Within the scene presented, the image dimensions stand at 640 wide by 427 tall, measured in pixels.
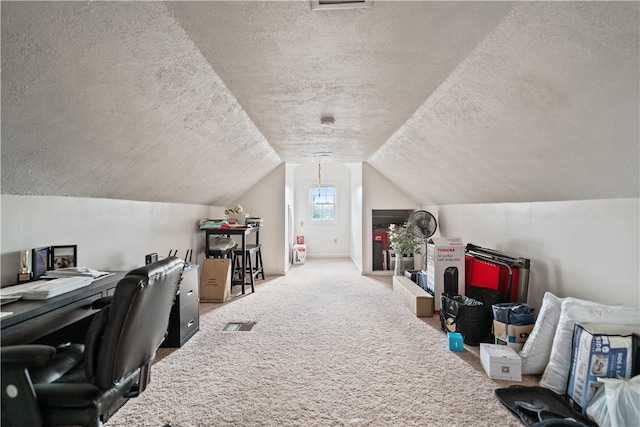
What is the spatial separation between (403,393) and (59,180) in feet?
8.98

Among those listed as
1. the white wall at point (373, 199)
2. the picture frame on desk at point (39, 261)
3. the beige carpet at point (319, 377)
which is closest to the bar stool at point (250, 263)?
the beige carpet at point (319, 377)

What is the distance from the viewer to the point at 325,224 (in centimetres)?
783

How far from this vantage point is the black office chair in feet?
3.21

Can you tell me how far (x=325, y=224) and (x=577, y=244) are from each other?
19.4 feet

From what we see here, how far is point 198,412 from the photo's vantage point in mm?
1715

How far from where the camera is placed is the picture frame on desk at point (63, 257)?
6.35 feet

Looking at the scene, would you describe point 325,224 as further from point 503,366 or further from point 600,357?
point 600,357

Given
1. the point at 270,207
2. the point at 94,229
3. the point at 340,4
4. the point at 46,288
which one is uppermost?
the point at 340,4

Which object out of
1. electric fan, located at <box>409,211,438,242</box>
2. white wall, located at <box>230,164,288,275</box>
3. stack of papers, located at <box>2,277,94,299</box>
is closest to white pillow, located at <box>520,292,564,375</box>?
electric fan, located at <box>409,211,438,242</box>

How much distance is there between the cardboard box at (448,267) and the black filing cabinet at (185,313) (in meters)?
2.68

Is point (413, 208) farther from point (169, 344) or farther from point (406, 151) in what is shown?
point (169, 344)

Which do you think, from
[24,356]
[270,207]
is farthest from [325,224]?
[24,356]

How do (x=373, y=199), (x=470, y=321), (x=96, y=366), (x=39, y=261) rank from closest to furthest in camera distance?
(x=96, y=366), (x=39, y=261), (x=470, y=321), (x=373, y=199)

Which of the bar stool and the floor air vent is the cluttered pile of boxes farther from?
the bar stool
